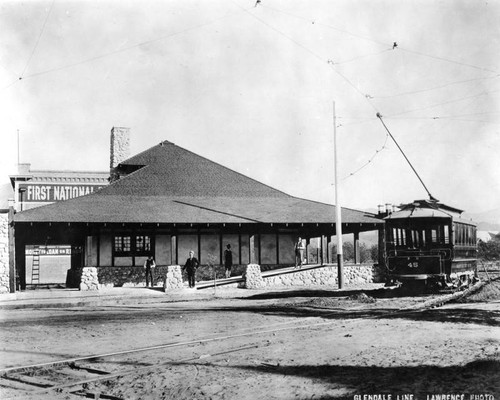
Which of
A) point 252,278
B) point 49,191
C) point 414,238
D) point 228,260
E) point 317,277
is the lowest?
point 317,277

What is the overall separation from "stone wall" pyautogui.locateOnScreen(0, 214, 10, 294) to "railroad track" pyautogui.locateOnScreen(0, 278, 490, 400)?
40.5 feet

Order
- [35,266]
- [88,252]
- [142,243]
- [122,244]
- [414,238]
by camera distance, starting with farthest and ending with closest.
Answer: [35,266]
[142,243]
[122,244]
[88,252]
[414,238]

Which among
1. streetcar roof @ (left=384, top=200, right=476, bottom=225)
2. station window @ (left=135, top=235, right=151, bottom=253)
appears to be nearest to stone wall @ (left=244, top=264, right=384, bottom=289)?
station window @ (left=135, top=235, right=151, bottom=253)

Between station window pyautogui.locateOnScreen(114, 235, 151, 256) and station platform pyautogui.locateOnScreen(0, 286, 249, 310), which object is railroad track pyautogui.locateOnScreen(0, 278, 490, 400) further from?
station window pyautogui.locateOnScreen(114, 235, 151, 256)

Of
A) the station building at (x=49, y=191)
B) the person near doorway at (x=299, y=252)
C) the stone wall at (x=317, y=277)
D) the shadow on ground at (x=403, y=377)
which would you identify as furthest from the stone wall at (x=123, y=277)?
the station building at (x=49, y=191)

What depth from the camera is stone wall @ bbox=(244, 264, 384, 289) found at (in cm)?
2502

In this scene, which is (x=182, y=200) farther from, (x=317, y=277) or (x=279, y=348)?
(x=279, y=348)

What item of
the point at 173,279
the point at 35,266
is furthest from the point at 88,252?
the point at 35,266

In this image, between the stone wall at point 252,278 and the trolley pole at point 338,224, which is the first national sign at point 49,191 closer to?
the stone wall at point 252,278

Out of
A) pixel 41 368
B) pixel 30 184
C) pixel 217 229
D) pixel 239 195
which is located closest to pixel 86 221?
pixel 217 229

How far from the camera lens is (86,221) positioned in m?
23.8

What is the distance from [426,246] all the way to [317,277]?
8534 millimetres

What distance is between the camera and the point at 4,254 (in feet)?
65.8

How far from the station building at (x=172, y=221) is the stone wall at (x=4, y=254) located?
2893mm
